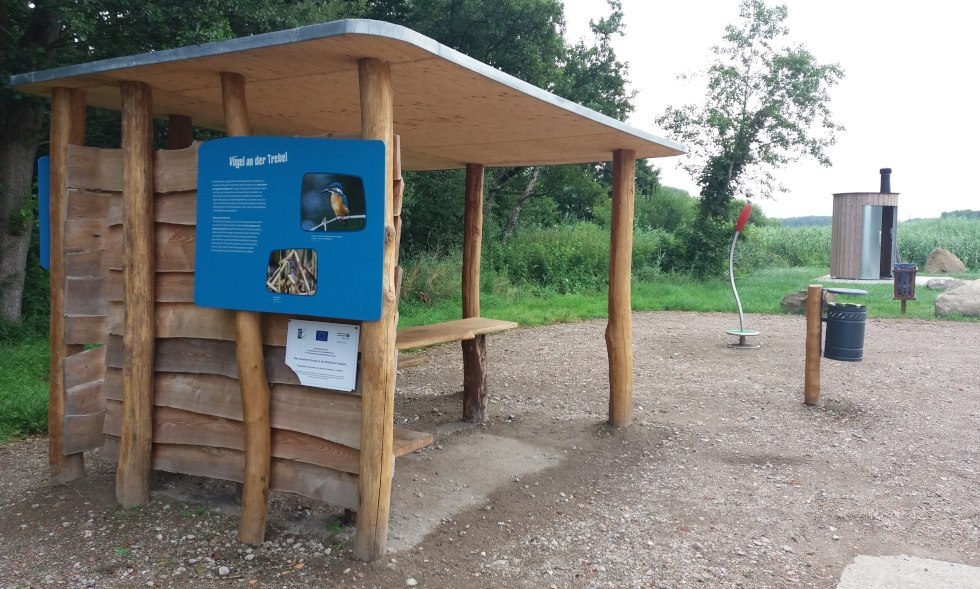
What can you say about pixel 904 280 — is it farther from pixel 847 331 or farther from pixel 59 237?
pixel 59 237

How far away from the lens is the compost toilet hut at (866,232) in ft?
67.3

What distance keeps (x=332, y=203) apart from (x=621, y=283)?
10.2 ft

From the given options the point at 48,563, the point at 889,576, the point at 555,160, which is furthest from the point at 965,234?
the point at 48,563

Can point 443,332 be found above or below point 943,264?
below

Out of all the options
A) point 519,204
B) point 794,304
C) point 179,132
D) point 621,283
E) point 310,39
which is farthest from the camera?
point 519,204

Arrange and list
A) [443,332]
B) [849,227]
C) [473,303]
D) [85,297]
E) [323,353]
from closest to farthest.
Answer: [323,353] < [85,297] < [443,332] < [473,303] < [849,227]

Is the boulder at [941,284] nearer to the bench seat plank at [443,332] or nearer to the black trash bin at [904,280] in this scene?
the black trash bin at [904,280]

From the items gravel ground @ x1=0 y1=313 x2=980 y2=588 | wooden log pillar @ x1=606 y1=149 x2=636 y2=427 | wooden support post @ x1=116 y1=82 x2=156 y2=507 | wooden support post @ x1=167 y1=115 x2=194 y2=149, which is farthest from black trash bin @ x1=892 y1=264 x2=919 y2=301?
wooden support post @ x1=116 y1=82 x2=156 y2=507

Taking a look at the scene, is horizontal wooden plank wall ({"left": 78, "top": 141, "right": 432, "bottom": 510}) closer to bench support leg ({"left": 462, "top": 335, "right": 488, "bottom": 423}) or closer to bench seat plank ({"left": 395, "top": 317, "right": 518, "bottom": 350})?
bench seat plank ({"left": 395, "top": 317, "right": 518, "bottom": 350})

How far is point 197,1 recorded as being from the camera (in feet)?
27.8

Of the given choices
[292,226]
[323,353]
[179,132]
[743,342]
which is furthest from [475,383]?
[743,342]

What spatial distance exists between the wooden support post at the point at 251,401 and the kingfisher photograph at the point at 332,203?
0.59 metres

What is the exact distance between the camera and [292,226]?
142 inches

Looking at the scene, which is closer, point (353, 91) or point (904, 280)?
point (353, 91)
